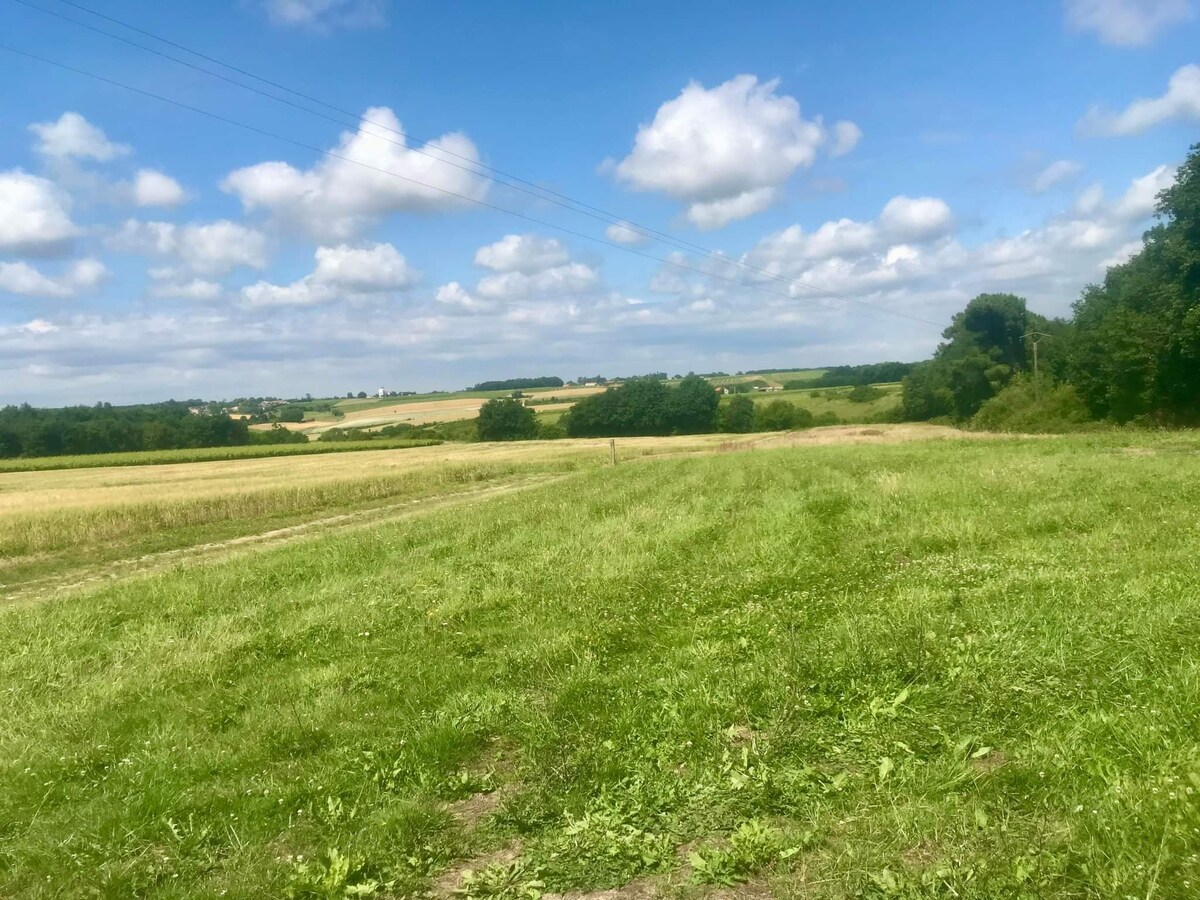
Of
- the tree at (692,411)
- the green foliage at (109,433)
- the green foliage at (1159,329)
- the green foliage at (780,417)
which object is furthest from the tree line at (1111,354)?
the green foliage at (109,433)

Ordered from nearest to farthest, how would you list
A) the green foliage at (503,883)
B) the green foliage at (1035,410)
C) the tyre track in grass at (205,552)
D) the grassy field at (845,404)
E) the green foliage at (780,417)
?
the green foliage at (503,883) < the tyre track in grass at (205,552) < the green foliage at (1035,410) < the green foliage at (780,417) < the grassy field at (845,404)

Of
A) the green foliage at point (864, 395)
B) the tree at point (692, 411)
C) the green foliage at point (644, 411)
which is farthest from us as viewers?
the green foliage at point (864, 395)

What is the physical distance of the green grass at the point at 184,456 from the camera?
7331 cm

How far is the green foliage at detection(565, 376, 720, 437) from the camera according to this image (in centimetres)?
10056

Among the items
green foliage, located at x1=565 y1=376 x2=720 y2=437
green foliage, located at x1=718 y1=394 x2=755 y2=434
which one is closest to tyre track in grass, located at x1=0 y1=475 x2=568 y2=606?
green foliage, located at x1=565 y1=376 x2=720 y2=437

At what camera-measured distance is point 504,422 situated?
98.4 metres

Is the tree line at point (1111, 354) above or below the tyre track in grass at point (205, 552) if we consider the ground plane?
above

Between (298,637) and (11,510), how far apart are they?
26.4m

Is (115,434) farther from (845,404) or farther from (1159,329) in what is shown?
(1159,329)

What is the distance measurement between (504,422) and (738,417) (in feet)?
99.5

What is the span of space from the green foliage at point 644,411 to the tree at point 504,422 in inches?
230

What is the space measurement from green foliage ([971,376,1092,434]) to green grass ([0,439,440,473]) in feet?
189

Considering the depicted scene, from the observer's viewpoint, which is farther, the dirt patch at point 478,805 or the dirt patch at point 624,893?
the dirt patch at point 478,805

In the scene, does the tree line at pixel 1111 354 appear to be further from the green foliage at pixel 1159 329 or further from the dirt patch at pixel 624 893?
the dirt patch at pixel 624 893
